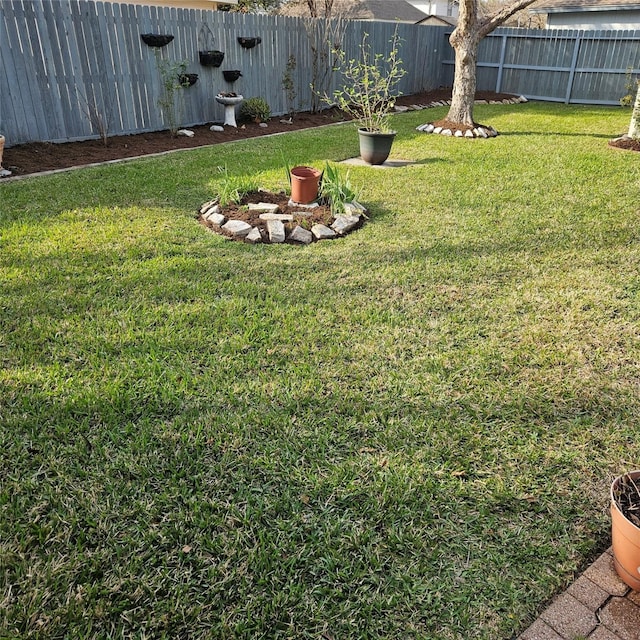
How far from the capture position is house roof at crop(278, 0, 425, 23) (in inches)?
1006

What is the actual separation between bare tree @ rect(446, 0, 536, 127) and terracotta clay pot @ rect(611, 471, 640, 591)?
8.42 m

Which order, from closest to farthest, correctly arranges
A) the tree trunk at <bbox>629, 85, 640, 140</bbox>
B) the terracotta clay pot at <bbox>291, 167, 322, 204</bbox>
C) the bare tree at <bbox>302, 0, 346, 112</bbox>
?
the terracotta clay pot at <bbox>291, 167, 322, 204</bbox>, the tree trunk at <bbox>629, 85, 640, 140</bbox>, the bare tree at <bbox>302, 0, 346, 112</bbox>

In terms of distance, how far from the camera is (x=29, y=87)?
6.43 meters

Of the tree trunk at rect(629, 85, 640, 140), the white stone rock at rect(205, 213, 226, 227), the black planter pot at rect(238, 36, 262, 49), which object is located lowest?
the white stone rock at rect(205, 213, 226, 227)

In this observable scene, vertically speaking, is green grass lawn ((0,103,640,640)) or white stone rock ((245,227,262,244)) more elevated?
white stone rock ((245,227,262,244))

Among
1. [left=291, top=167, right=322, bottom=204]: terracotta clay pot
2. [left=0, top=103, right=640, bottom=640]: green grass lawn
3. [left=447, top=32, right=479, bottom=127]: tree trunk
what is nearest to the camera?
[left=0, top=103, right=640, bottom=640]: green grass lawn

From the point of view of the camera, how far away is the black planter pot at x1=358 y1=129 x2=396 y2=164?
6270 mm

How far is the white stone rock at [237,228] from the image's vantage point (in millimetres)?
4184

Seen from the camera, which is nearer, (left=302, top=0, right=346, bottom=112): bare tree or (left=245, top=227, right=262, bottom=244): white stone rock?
(left=245, top=227, right=262, bottom=244): white stone rock

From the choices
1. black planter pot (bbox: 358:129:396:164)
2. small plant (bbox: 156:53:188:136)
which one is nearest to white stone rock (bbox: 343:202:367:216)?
black planter pot (bbox: 358:129:396:164)

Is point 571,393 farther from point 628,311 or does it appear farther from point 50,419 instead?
point 50,419

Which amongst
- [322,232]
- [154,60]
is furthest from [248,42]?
[322,232]

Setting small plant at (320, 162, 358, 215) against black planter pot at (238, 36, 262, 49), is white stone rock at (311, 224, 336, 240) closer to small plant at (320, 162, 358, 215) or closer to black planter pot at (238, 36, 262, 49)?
small plant at (320, 162, 358, 215)

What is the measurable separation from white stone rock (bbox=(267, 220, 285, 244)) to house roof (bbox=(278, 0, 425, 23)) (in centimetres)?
2435
